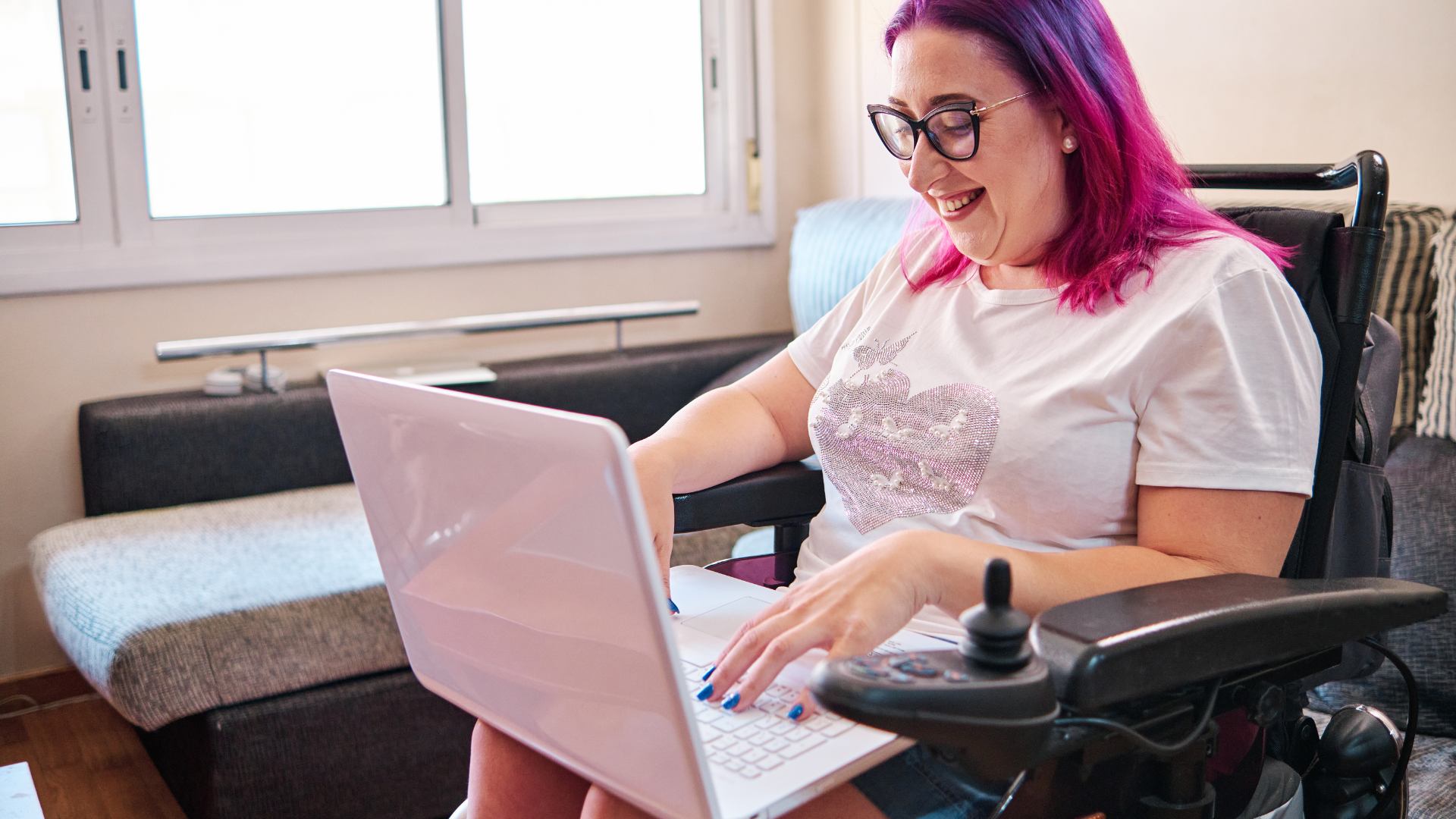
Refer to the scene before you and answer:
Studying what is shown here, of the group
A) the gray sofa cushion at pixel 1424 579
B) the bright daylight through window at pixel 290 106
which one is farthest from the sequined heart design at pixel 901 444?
the bright daylight through window at pixel 290 106

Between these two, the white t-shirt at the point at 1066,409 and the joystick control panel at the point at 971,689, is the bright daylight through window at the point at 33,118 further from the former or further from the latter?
the joystick control panel at the point at 971,689

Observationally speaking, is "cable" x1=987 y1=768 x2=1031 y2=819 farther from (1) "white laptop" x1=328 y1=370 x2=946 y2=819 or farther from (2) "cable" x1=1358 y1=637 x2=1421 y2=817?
(2) "cable" x1=1358 y1=637 x2=1421 y2=817

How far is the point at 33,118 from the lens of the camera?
2.29 m

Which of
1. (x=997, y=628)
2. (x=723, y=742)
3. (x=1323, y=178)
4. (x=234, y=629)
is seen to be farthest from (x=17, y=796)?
(x=1323, y=178)

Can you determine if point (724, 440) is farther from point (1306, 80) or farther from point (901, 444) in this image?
point (1306, 80)

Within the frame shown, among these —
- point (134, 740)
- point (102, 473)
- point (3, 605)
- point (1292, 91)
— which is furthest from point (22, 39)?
point (1292, 91)

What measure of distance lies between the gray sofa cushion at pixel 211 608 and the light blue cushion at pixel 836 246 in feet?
3.55

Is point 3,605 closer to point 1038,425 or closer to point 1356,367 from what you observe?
point 1038,425

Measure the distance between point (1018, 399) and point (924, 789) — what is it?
0.37 m

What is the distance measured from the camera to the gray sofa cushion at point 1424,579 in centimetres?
131

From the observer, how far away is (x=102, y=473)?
2.17 meters

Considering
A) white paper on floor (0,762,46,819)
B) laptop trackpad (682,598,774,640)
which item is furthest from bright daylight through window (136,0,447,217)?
laptop trackpad (682,598,774,640)

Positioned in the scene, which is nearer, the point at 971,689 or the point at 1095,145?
the point at 971,689

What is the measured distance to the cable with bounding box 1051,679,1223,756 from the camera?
0.72 metres
